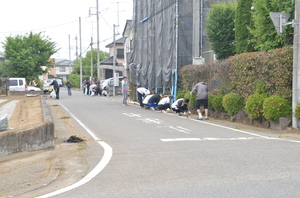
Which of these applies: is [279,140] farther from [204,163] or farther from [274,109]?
[204,163]

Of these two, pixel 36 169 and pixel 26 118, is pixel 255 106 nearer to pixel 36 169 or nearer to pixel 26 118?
pixel 36 169

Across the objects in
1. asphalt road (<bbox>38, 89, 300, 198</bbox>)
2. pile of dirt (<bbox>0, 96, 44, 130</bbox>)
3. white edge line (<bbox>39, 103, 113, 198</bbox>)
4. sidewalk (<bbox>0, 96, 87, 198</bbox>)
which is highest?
pile of dirt (<bbox>0, 96, 44, 130</bbox>)

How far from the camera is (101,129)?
42.5 feet

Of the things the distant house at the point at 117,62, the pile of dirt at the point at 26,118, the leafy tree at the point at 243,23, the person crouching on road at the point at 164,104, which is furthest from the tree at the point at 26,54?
the leafy tree at the point at 243,23

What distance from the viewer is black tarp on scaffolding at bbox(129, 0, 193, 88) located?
23.0 metres

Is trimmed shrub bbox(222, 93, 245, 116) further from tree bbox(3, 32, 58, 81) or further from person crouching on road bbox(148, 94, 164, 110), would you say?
tree bbox(3, 32, 58, 81)

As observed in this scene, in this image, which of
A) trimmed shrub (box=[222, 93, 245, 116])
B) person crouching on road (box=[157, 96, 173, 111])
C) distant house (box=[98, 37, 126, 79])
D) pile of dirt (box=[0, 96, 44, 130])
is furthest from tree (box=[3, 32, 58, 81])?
trimmed shrub (box=[222, 93, 245, 116])

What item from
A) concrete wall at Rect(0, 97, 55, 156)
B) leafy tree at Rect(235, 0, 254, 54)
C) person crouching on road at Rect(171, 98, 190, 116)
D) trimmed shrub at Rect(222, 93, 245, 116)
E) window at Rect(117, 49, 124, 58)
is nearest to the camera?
concrete wall at Rect(0, 97, 55, 156)

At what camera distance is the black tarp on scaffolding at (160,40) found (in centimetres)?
2303

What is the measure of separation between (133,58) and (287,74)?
67.3ft

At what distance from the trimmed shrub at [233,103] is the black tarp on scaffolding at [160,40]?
7699 mm

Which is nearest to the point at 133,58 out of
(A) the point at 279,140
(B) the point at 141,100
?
(B) the point at 141,100

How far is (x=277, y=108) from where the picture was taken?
12.2m

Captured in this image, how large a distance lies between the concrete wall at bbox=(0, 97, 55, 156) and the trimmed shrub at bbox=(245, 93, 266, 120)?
275 inches
